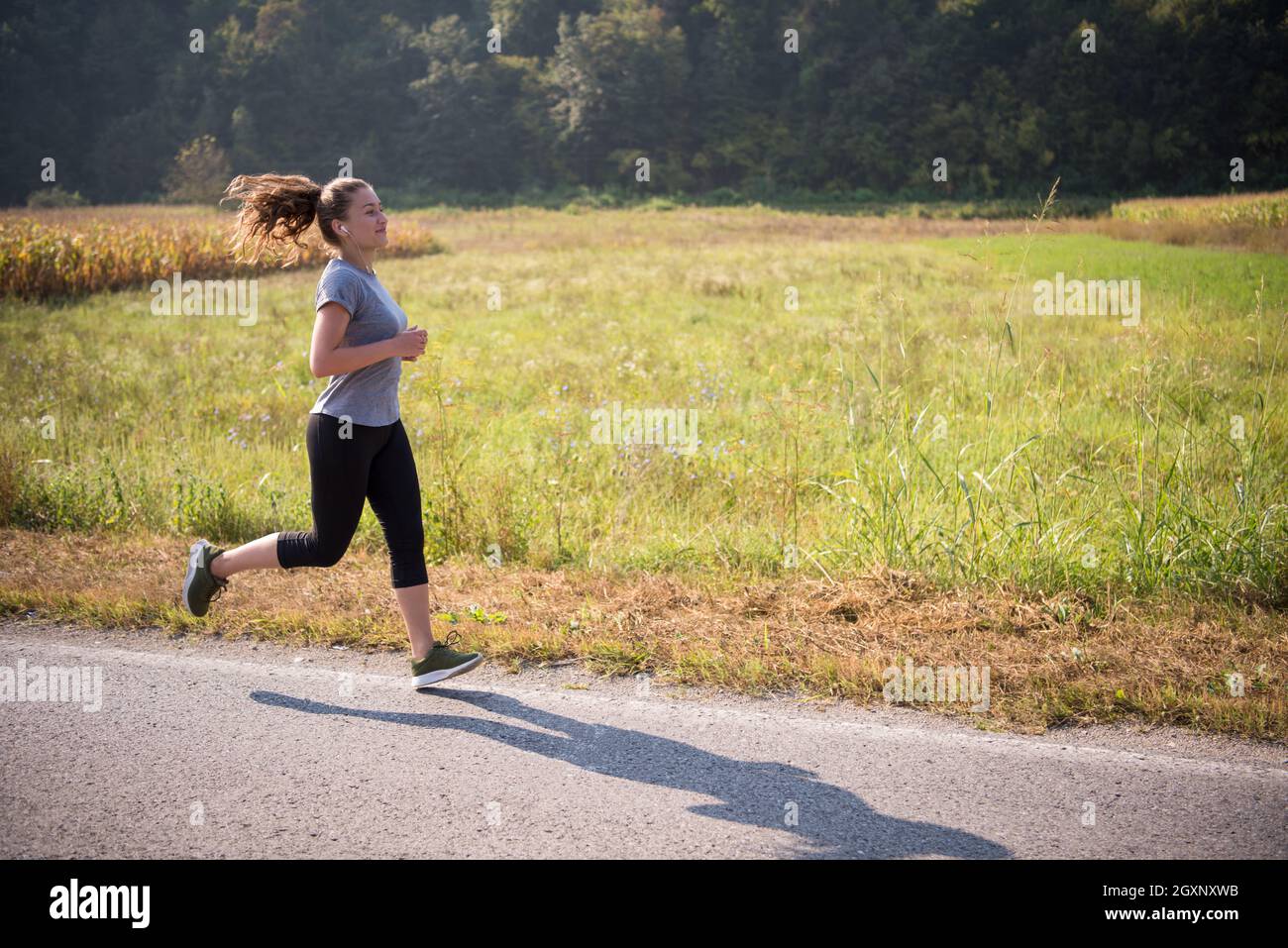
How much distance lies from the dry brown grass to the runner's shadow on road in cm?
60

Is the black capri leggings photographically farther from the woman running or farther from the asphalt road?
the asphalt road

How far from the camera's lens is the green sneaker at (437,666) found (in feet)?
13.3

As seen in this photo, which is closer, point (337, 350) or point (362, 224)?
point (337, 350)

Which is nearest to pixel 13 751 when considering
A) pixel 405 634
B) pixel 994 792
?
pixel 405 634

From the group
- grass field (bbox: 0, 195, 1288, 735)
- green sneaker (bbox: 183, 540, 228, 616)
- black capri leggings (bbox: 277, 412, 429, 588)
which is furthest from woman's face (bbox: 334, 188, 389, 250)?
grass field (bbox: 0, 195, 1288, 735)

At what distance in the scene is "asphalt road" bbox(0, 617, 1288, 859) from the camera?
2.85 meters

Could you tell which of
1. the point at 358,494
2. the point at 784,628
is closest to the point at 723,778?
the point at 784,628

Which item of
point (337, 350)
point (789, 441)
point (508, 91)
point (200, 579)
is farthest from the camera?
point (508, 91)

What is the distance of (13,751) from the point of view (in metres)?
3.48

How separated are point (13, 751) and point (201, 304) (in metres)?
17.3

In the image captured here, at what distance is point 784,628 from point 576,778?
162 cm

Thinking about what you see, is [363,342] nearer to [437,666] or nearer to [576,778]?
[437,666]

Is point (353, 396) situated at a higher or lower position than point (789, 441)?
higher

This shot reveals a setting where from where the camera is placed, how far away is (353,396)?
12.6ft
